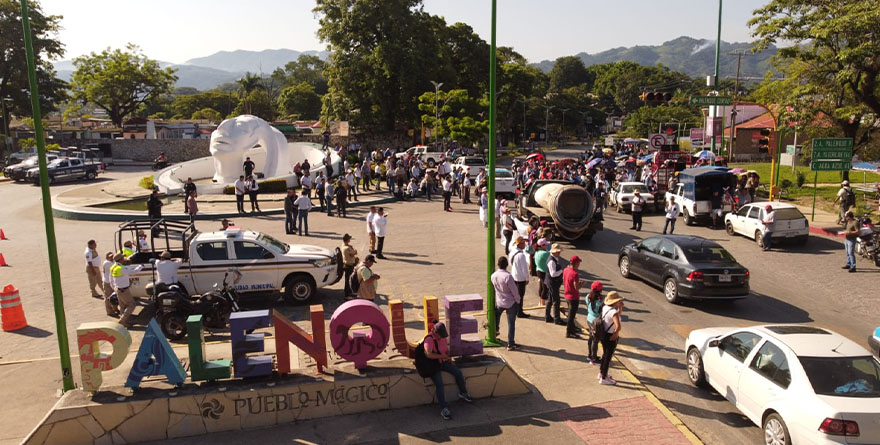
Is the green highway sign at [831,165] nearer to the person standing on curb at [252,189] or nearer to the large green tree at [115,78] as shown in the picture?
the person standing on curb at [252,189]

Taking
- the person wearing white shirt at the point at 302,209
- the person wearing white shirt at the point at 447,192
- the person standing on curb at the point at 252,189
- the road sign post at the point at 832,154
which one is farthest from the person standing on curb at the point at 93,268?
the road sign post at the point at 832,154

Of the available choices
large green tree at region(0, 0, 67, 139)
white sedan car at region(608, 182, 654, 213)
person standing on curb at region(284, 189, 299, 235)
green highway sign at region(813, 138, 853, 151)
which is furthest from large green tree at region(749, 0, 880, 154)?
large green tree at region(0, 0, 67, 139)

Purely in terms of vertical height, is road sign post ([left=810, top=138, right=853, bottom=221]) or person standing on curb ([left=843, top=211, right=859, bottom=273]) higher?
road sign post ([left=810, top=138, right=853, bottom=221])

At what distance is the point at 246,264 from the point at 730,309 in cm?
1089

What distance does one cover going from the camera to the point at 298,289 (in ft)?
45.7

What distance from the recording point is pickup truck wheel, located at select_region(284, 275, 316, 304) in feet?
45.3

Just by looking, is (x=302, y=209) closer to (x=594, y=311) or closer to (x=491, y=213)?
(x=491, y=213)

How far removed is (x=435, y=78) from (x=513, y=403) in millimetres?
48554

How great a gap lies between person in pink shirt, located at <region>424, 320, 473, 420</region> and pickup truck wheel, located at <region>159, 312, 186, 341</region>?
5.70 meters

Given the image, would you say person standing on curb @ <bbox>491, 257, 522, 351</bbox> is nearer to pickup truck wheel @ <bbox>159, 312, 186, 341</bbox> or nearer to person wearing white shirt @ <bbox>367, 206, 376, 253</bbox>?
pickup truck wheel @ <bbox>159, 312, 186, 341</bbox>

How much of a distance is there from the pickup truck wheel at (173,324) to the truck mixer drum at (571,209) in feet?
Result: 37.9

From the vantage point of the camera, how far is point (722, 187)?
23875mm

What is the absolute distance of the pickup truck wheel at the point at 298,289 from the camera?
13.8m

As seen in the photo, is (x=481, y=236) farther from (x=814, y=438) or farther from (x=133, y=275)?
(x=814, y=438)
